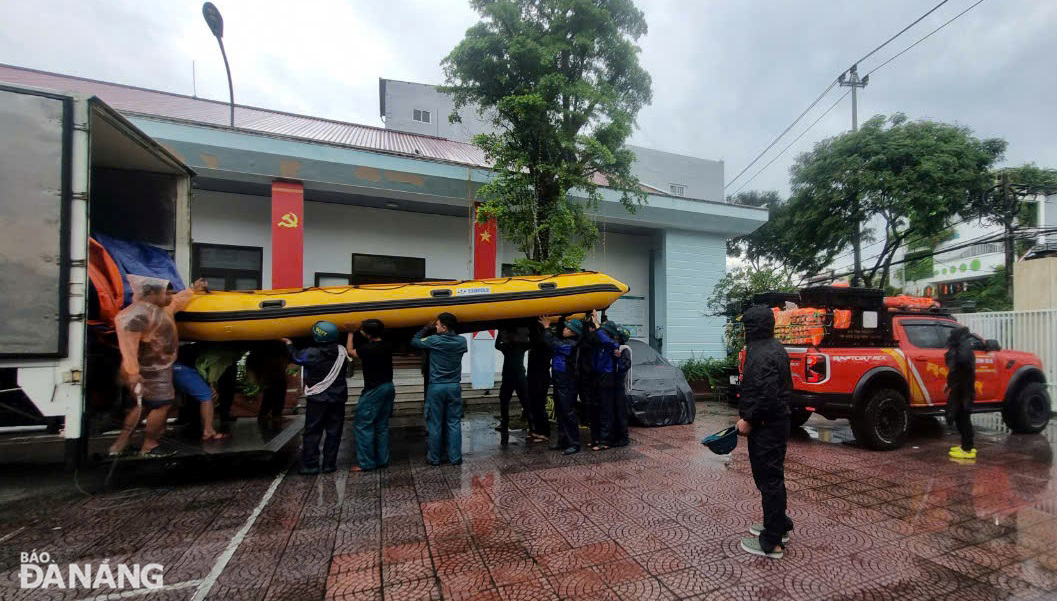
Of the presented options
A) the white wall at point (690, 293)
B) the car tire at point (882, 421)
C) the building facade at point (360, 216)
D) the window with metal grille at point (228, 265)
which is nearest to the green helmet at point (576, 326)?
the car tire at point (882, 421)

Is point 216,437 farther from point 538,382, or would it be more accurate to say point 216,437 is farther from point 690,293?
point 690,293

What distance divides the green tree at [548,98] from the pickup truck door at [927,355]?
473 cm

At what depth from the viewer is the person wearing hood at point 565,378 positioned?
19.0 ft

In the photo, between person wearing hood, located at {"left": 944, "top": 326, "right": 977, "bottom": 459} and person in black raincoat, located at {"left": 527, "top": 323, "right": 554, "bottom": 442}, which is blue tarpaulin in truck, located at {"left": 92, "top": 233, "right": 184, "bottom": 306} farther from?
person wearing hood, located at {"left": 944, "top": 326, "right": 977, "bottom": 459}

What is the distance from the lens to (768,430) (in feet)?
10.4

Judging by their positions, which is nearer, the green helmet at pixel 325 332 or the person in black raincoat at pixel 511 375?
the green helmet at pixel 325 332

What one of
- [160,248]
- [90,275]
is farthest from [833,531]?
[160,248]

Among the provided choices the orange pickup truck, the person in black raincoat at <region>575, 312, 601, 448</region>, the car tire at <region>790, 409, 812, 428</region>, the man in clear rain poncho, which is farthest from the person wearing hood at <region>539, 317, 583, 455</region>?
the man in clear rain poncho

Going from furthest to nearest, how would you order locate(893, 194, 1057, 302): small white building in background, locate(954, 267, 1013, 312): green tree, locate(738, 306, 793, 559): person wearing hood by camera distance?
locate(893, 194, 1057, 302): small white building in background, locate(954, 267, 1013, 312): green tree, locate(738, 306, 793, 559): person wearing hood

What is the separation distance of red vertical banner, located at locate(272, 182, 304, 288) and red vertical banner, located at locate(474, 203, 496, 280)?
11.6ft

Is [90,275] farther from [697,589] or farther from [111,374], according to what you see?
[697,589]

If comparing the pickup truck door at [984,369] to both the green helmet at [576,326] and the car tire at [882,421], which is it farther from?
the green helmet at [576,326]

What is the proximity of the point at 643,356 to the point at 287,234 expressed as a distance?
699 centimetres

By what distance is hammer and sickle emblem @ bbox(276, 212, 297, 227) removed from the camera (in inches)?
354
